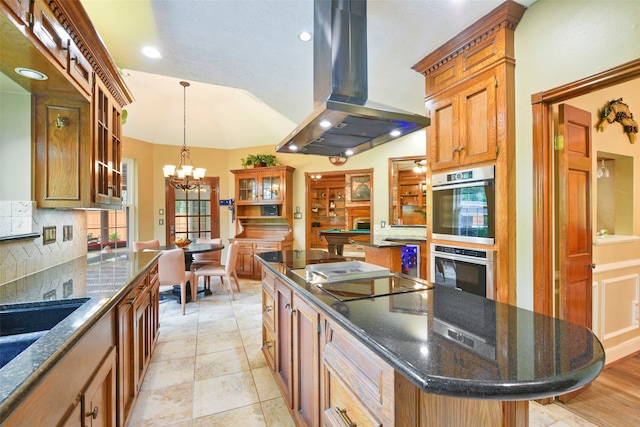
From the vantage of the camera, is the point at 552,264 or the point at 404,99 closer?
the point at 552,264

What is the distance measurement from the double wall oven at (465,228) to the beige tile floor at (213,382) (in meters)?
0.91

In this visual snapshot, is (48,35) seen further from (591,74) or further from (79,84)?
(591,74)

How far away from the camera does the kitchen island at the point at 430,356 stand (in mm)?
679

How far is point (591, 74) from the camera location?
5.50 ft

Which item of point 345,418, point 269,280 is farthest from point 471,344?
point 269,280

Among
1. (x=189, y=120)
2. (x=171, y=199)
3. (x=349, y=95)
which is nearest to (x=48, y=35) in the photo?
(x=349, y=95)

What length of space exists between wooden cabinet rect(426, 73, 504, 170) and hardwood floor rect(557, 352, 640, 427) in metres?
1.75

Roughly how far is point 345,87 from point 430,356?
1414 mm

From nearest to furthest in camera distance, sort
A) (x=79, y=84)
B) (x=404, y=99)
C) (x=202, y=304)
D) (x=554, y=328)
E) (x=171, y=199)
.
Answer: (x=554, y=328) → (x=79, y=84) → (x=404, y=99) → (x=202, y=304) → (x=171, y=199)

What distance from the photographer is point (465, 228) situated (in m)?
2.34

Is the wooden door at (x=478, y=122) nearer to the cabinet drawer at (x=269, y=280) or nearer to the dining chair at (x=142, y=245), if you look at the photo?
the cabinet drawer at (x=269, y=280)

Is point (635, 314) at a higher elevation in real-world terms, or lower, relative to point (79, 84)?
lower

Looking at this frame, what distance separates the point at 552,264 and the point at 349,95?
5.58ft

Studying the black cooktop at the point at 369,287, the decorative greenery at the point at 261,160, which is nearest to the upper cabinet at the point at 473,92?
the black cooktop at the point at 369,287
